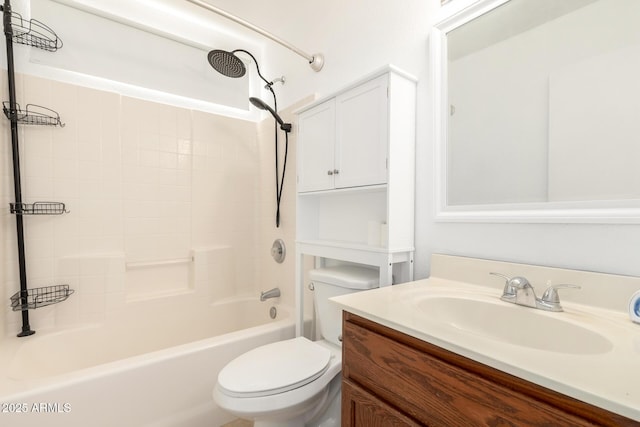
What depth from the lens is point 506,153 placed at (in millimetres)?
1042

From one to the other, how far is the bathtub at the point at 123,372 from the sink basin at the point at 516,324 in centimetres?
102

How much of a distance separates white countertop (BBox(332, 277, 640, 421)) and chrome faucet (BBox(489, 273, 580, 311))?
0.08 feet

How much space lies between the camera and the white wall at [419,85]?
829mm

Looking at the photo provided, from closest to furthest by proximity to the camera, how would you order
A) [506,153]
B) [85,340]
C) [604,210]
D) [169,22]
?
[604,210] → [506,153] → [85,340] → [169,22]

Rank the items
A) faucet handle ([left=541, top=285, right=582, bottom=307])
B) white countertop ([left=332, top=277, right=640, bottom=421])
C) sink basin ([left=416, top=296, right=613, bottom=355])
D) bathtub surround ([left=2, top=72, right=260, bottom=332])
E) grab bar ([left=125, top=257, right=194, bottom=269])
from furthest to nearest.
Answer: grab bar ([left=125, top=257, right=194, bottom=269]) → bathtub surround ([left=2, top=72, right=260, bottom=332]) → faucet handle ([left=541, top=285, right=582, bottom=307]) → sink basin ([left=416, top=296, right=613, bottom=355]) → white countertop ([left=332, top=277, right=640, bottom=421])

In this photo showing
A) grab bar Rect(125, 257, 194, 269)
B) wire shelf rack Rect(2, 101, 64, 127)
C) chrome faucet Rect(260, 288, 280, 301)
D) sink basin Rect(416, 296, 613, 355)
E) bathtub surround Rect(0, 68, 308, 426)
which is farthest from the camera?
chrome faucet Rect(260, 288, 280, 301)

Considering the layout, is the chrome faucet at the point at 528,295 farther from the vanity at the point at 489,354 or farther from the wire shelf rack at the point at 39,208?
the wire shelf rack at the point at 39,208

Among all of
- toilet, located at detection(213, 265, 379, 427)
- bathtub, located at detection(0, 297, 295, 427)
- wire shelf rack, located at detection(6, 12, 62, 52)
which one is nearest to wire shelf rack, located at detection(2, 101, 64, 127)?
wire shelf rack, located at detection(6, 12, 62, 52)

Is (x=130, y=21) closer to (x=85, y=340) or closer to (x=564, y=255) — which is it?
(x=85, y=340)

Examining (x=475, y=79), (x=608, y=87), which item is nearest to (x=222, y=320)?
(x=475, y=79)

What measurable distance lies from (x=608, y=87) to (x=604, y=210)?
356 mm

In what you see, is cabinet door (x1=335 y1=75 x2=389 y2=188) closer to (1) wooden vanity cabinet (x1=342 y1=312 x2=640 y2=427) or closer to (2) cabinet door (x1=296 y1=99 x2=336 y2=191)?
(2) cabinet door (x1=296 y1=99 x2=336 y2=191)

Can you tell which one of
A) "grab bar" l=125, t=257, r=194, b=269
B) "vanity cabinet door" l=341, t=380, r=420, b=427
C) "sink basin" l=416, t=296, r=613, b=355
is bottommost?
"vanity cabinet door" l=341, t=380, r=420, b=427

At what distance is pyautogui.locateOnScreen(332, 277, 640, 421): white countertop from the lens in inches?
17.0
